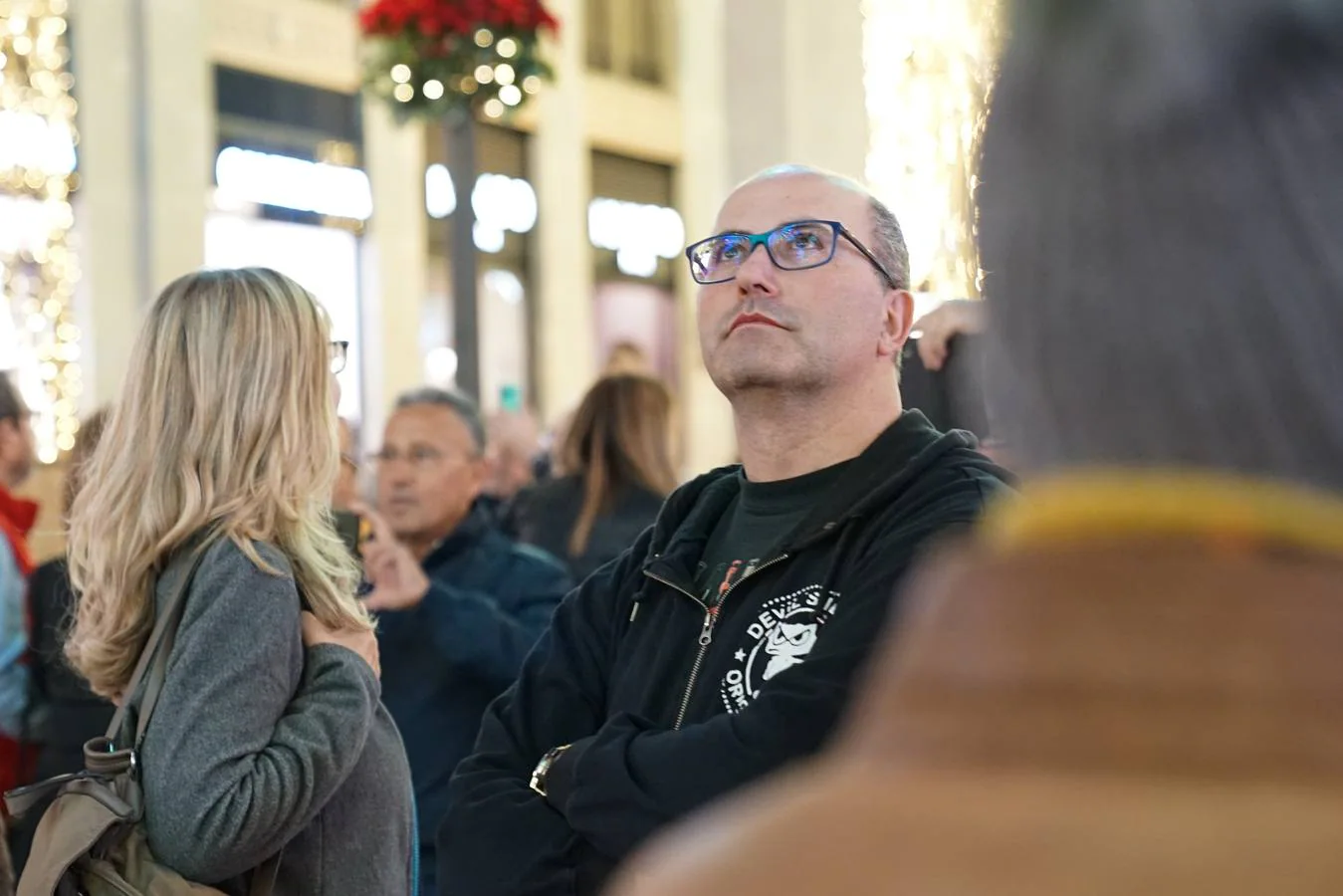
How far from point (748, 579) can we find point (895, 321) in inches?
23.8

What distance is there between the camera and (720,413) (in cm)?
1714

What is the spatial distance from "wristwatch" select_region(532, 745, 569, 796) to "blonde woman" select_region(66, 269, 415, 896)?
0.33m

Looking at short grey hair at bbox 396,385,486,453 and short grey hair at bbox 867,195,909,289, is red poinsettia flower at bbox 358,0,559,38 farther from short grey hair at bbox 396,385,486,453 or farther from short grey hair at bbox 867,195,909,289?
short grey hair at bbox 867,195,909,289

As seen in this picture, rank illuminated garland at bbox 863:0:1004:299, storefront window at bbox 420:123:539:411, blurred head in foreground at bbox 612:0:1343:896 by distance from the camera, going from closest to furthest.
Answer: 1. blurred head in foreground at bbox 612:0:1343:896
2. illuminated garland at bbox 863:0:1004:299
3. storefront window at bbox 420:123:539:411

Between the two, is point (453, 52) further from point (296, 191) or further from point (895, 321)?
point (296, 191)

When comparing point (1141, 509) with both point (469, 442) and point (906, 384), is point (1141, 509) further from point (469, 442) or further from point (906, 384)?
point (469, 442)

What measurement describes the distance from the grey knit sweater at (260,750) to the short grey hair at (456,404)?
2.15 meters

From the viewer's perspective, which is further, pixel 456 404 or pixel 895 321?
pixel 456 404

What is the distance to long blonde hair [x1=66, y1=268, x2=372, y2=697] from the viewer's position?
2.55 m

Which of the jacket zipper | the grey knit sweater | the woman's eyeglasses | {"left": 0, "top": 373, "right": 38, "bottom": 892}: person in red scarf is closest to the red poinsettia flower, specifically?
{"left": 0, "top": 373, "right": 38, "bottom": 892}: person in red scarf

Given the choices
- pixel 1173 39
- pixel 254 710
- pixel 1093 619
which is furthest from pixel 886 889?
pixel 254 710

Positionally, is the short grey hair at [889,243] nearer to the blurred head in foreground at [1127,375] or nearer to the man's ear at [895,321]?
the man's ear at [895,321]

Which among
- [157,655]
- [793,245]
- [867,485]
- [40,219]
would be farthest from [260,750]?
[40,219]

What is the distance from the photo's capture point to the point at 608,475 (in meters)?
5.30
